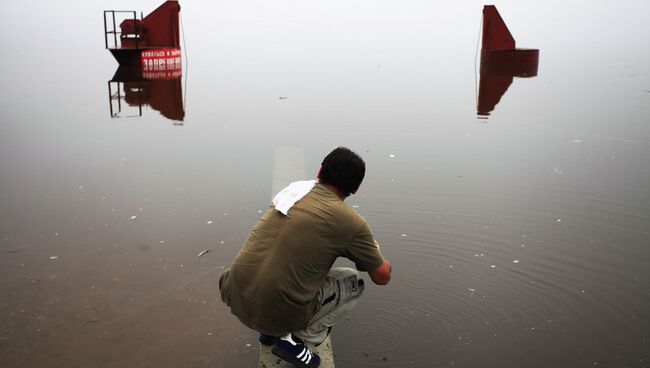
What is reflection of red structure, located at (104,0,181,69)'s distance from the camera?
17.2 meters

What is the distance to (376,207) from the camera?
19.7 ft

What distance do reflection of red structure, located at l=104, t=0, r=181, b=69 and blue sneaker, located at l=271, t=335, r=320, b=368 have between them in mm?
15209

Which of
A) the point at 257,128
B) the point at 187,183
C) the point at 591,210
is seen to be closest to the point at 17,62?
the point at 257,128

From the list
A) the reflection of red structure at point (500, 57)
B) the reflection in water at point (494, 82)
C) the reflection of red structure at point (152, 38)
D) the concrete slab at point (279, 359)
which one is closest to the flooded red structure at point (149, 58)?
the reflection of red structure at point (152, 38)

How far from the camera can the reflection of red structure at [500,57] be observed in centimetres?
1736

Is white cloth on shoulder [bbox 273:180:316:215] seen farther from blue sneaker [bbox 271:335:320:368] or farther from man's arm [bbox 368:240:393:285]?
blue sneaker [bbox 271:335:320:368]

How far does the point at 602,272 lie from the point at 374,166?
3247 millimetres

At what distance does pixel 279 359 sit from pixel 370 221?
263 cm

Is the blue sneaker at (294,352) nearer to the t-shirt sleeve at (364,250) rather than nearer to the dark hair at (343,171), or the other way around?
the t-shirt sleeve at (364,250)

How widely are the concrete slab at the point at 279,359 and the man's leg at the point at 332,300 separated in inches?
5.8

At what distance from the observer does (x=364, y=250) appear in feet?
9.45

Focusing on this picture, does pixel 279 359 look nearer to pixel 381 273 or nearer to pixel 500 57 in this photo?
pixel 381 273

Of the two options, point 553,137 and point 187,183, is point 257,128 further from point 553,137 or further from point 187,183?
point 553,137

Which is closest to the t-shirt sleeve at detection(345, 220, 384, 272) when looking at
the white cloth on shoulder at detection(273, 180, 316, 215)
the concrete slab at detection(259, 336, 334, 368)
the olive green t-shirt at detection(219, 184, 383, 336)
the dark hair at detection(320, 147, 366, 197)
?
the olive green t-shirt at detection(219, 184, 383, 336)
